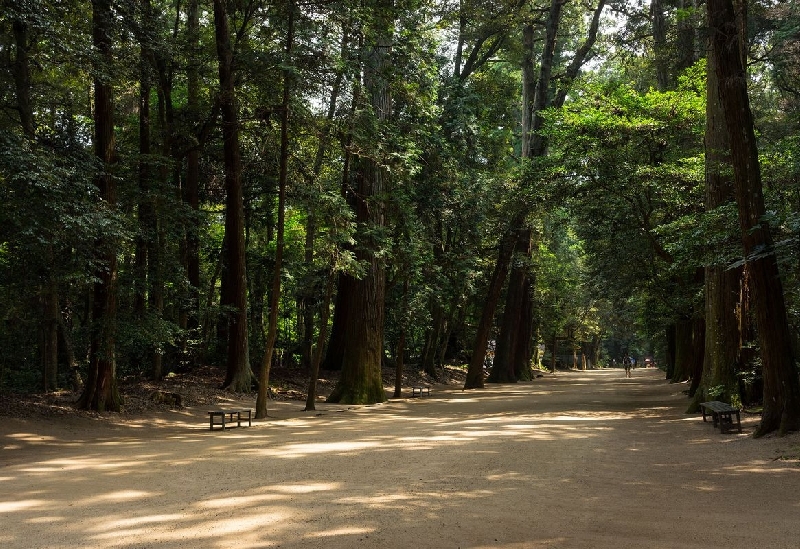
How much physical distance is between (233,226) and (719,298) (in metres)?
12.7

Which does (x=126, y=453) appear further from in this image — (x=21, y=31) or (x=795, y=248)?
(x=795, y=248)

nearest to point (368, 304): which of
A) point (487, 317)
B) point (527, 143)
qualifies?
point (487, 317)

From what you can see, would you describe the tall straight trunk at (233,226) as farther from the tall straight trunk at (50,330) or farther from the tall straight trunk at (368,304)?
the tall straight trunk at (50,330)

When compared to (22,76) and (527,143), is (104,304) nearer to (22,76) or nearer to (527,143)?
(22,76)

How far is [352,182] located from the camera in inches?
922

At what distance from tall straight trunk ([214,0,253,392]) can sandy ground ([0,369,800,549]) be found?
6.17 metres

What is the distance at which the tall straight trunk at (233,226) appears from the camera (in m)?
17.0

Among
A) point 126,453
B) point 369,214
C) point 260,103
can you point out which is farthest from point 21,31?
point 369,214

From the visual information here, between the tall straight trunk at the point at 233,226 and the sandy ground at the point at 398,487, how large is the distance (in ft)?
20.2

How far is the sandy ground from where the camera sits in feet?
17.1

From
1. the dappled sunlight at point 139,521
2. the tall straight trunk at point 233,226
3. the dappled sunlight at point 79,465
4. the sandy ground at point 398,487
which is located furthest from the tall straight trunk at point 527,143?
the dappled sunlight at point 139,521

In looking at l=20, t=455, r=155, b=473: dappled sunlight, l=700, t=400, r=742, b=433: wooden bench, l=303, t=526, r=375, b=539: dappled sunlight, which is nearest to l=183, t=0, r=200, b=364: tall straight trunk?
l=20, t=455, r=155, b=473: dappled sunlight

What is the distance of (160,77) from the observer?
61.0ft

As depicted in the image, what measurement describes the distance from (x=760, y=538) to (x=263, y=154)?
50.6 ft
